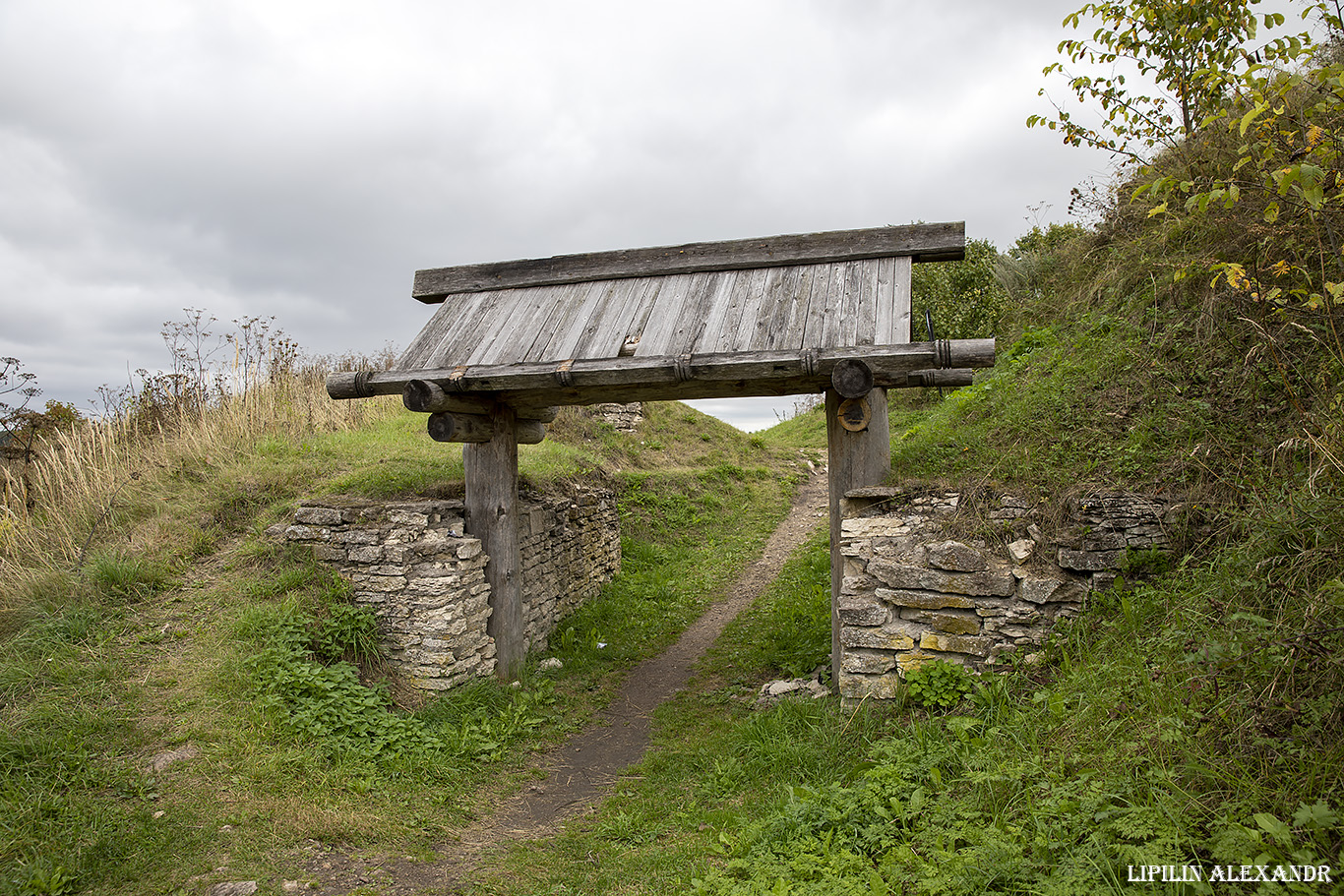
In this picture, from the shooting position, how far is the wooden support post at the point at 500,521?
6.75 m

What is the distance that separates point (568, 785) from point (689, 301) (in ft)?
13.3

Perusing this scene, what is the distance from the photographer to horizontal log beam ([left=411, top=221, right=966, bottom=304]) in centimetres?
556

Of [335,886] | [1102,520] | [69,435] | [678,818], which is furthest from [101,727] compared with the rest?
[1102,520]

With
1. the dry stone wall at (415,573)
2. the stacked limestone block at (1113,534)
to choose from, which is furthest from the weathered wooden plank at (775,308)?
the dry stone wall at (415,573)

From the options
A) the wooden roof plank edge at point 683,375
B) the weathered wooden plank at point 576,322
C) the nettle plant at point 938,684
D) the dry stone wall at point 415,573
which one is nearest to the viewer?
the nettle plant at point 938,684

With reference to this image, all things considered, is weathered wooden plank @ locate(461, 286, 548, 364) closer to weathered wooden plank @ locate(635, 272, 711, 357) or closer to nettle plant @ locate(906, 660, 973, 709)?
weathered wooden plank @ locate(635, 272, 711, 357)

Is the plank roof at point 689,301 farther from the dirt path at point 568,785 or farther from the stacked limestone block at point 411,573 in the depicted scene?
the dirt path at point 568,785

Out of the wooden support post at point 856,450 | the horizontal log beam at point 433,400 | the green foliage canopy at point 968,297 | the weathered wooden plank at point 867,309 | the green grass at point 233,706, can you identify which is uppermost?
the green foliage canopy at point 968,297

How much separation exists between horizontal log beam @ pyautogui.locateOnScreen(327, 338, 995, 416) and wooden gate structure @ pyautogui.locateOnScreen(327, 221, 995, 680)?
0.02 m

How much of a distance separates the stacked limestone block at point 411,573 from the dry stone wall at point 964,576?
3420 mm

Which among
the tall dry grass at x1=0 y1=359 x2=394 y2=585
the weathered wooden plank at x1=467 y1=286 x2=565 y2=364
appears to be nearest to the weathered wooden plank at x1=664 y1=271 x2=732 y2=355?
the weathered wooden plank at x1=467 y1=286 x2=565 y2=364

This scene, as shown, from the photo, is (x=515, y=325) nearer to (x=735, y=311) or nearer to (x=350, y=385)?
(x=350, y=385)

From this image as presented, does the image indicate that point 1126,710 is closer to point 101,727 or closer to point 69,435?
point 101,727

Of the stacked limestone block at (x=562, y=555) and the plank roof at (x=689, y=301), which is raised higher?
the plank roof at (x=689, y=301)
